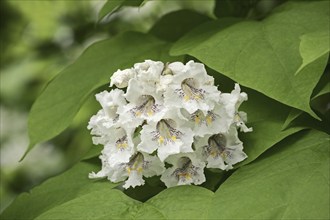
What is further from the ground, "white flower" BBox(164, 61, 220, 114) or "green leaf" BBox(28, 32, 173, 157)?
"white flower" BBox(164, 61, 220, 114)

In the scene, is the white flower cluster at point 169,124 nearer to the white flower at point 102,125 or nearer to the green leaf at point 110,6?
the white flower at point 102,125

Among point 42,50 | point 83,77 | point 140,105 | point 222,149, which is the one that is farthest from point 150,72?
point 42,50

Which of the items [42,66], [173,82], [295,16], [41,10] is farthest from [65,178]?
[41,10]

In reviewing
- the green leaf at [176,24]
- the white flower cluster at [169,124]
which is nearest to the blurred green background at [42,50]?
the green leaf at [176,24]

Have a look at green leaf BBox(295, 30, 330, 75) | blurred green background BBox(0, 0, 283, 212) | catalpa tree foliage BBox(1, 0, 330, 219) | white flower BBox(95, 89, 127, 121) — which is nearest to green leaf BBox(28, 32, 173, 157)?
catalpa tree foliage BBox(1, 0, 330, 219)

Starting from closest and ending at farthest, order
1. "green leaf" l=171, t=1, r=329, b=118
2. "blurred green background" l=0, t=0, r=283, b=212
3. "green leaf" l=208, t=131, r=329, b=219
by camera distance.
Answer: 1. "green leaf" l=208, t=131, r=329, b=219
2. "green leaf" l=171, t=1, r=329, b=118
3. "blurred green background" l=0, t=0, r=283, b=212

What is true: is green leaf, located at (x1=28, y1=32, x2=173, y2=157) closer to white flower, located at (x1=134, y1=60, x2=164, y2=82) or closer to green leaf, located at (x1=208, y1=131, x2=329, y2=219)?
white flower, located at (x1=134, y1=60, x2=164, y2=82)
